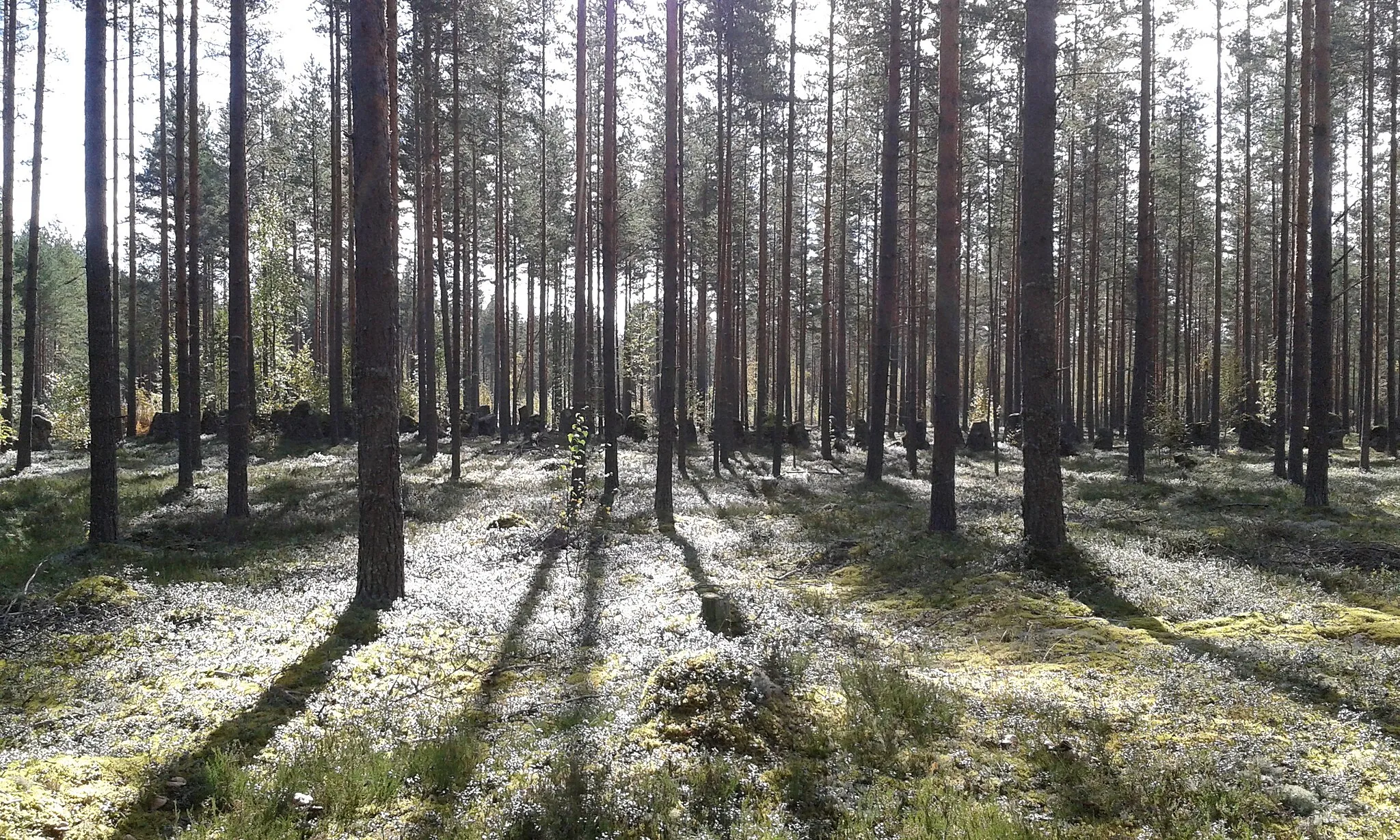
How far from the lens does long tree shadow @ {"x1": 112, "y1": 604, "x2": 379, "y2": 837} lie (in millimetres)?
3816

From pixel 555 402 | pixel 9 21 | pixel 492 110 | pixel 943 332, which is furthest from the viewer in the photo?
pixel 555 402

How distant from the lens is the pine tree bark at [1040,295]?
9.34 m

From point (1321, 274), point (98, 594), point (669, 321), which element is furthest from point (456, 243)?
point (1321, 274)

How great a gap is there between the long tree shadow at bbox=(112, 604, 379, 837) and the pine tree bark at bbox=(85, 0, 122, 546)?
5.69 m

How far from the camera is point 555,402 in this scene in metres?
42.6

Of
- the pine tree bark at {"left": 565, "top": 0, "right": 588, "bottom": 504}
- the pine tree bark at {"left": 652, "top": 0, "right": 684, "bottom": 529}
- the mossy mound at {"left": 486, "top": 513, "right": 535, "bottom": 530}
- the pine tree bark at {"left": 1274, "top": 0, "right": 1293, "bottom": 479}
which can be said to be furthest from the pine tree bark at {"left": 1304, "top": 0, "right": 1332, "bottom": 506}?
the mossy mound at {"left": 486, "top": 513, "right": 535, "bottom": 530}

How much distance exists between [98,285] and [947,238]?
1273 centimetres

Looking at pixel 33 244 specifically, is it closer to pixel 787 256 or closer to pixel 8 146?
pixel 8 146

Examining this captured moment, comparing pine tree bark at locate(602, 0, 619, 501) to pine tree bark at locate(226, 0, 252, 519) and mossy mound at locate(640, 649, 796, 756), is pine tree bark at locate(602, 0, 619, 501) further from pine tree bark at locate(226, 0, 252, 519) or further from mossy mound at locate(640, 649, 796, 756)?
mossy mound at locate(640, 649, 796, 756)

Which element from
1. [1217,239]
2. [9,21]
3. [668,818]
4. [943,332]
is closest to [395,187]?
[9,21]

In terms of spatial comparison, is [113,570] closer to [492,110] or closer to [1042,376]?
[1042,376]

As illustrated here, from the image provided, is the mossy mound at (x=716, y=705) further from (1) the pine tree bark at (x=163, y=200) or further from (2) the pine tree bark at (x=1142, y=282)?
(1) the pine tree bark at (x=163, y=200)

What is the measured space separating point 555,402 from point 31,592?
35.1m

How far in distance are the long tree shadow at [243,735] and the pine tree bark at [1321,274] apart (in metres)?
16.0
